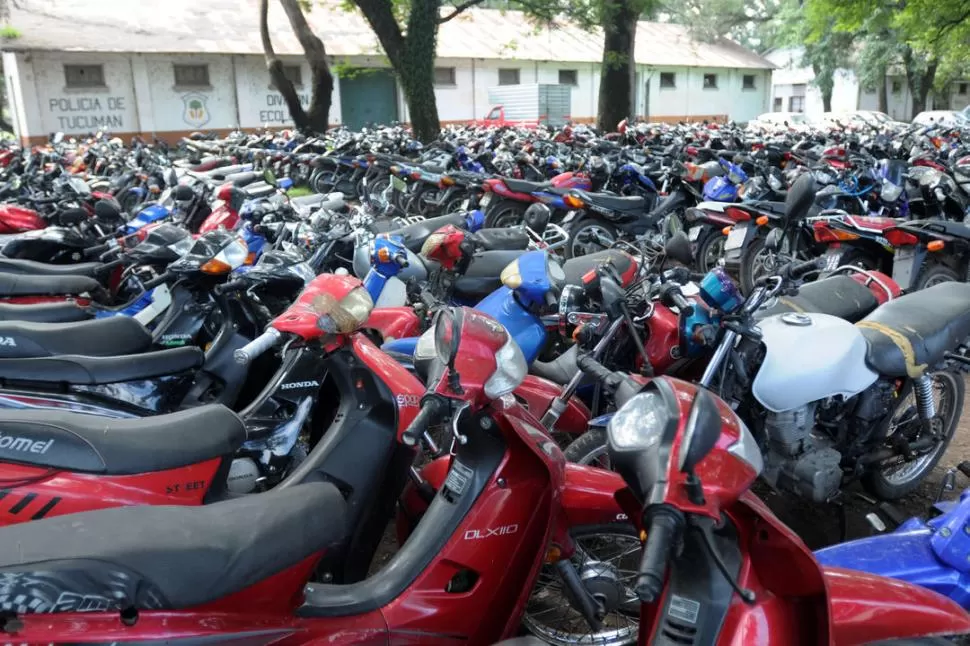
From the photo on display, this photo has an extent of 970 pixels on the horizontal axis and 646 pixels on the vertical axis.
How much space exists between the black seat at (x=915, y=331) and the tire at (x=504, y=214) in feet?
16.5

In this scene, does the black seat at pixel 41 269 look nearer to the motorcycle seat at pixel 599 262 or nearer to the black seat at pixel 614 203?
the motorcycle seat at pixel 599 262

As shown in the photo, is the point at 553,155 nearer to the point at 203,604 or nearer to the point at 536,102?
the point at 203,604

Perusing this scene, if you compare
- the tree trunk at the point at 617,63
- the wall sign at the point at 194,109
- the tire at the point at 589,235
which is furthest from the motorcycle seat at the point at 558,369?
the wall sign at the point at 194,109

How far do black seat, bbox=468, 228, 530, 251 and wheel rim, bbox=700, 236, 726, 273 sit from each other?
74.3 inches

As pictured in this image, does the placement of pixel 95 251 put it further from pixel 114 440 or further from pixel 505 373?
pixel 505 373

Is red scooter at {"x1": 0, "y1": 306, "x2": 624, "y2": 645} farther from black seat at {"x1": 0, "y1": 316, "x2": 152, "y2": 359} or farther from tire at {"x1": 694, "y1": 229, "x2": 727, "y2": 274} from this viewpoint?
tire at {"x1": 694, "y1": 229, "x2": 727, "y2": 274}

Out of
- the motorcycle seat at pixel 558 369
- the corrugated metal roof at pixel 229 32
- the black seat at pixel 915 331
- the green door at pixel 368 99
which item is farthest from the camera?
the green door at pixel 368 99

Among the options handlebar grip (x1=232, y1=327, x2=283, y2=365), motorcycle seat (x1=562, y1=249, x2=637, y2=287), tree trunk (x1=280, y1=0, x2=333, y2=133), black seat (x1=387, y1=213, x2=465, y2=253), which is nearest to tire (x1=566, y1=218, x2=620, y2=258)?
black seat (x1=387, y1=213, x2=465, y2=253)

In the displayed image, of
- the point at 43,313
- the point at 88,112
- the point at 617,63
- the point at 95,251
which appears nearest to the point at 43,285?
the point at 43,313

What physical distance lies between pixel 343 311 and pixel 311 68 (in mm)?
16077


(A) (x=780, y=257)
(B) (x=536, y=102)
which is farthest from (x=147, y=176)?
(B) (x=536, y=102)

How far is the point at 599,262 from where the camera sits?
460 cm

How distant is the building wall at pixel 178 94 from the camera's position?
19906 millimetres

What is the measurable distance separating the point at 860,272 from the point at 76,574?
413 centimetres
